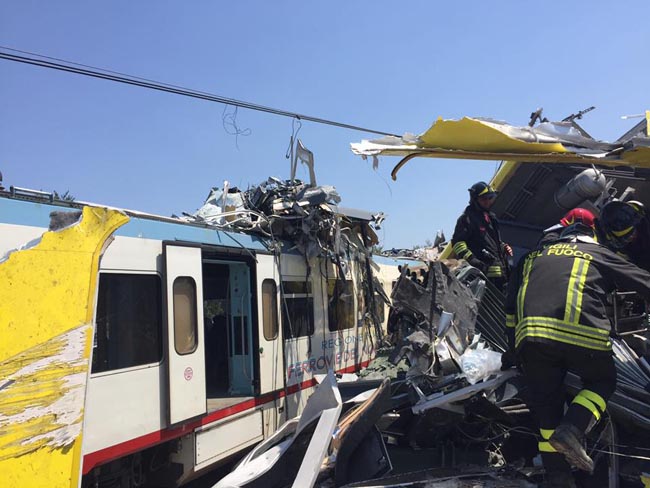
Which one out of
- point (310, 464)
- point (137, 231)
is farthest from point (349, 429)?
point (137, 231)

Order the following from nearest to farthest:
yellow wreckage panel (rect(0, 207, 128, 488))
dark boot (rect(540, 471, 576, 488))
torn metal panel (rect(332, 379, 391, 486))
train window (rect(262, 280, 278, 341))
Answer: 1. yellow wreckage panel (rect(0, 207, 128, 488))
2. dark boot (rect(540, 471, 576, 488))
3. torn metal panel (rect(332, 379, 391, 486))
4. train window (rect(262, 280, 278, 341))

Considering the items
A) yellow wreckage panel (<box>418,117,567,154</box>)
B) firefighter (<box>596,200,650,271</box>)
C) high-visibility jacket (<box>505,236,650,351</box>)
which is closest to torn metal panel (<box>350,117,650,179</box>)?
yellow wreckage panel (<box>418,117,567,154</box>)

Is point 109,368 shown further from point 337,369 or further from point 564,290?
point 337,369

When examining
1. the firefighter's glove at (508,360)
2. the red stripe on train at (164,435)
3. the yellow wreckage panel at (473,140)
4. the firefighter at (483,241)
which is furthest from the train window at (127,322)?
the firefighter at (483,241)

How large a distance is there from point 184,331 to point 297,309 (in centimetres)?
219

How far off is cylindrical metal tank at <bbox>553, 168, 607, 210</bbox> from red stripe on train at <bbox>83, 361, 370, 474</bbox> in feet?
12.8

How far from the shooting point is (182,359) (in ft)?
16.1

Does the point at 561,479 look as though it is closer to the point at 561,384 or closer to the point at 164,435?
the point at 561,384

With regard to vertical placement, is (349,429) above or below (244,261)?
below

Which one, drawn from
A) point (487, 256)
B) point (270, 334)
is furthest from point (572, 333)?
point (270, 334)

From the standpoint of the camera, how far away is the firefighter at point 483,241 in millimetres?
5754

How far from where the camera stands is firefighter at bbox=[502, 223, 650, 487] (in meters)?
2.97

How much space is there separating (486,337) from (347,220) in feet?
11.2

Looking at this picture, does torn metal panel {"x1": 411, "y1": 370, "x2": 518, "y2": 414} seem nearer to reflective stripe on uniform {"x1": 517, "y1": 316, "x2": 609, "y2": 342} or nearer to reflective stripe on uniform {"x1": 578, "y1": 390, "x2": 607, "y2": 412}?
reflective stripe on uniform {"x1": 578, "y1": 390, "x2": 607, "y2": 412}
